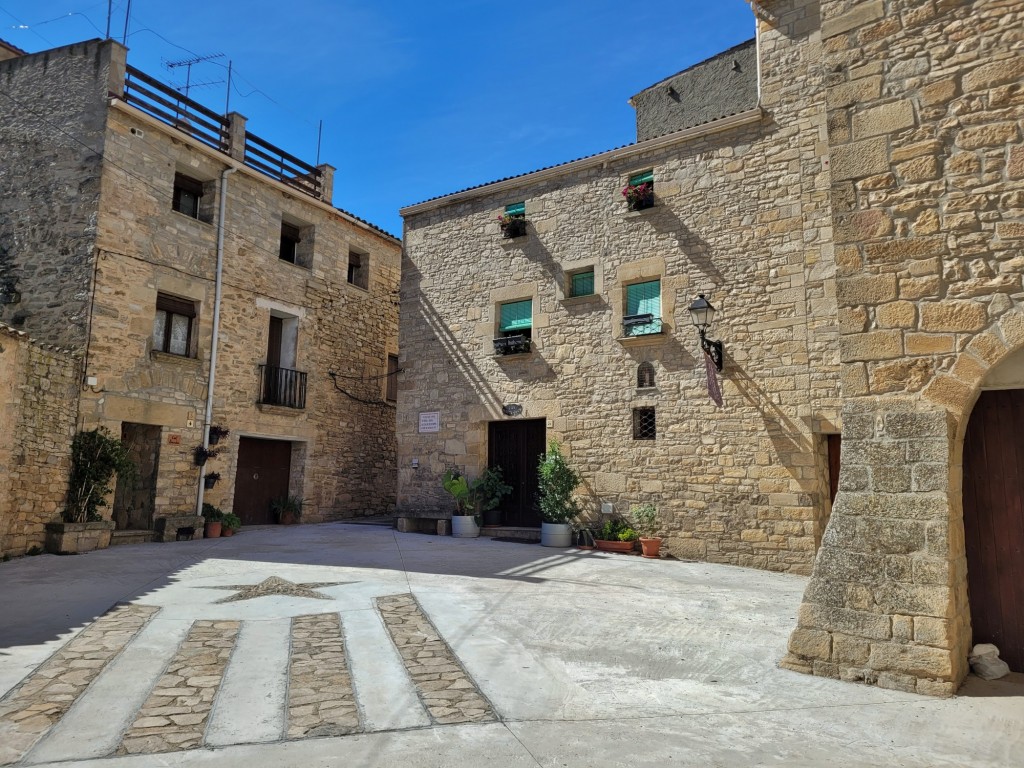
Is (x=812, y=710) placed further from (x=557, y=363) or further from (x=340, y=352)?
(x=340, y=352)

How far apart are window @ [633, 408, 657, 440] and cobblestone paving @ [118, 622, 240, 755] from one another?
265 inches

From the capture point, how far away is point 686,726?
315 centimetres

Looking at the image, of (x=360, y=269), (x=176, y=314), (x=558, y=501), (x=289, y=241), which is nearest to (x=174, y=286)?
(x=176, y=314)

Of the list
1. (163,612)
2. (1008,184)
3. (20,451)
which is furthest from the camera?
(20,451)

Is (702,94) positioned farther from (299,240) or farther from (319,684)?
(319,684)

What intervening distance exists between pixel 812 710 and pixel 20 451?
9418mm

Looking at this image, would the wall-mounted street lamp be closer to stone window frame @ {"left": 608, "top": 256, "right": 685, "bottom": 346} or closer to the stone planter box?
stone window frame @ {"left": 608, "top": 256, "right": 685, "bottom": 346}

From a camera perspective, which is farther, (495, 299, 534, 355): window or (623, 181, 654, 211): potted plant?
(495, 299, 534, 355): window

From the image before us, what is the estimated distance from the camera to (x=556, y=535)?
10.1 m

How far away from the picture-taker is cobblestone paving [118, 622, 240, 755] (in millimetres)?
2867

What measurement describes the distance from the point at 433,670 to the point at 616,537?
6206 millimetres

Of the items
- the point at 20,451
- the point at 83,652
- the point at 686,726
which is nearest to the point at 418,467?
→ the point at 20,451

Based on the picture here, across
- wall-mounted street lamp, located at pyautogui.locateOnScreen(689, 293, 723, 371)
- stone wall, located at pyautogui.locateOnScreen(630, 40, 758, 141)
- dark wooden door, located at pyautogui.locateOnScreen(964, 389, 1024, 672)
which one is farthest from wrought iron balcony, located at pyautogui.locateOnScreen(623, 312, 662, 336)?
dark wooden door, located at pyautogui.locateOnScreen(964, 389, 1024, 672)

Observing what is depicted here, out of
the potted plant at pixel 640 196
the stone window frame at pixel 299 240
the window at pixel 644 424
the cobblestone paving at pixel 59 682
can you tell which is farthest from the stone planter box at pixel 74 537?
the potted plant at pixel 640 196
